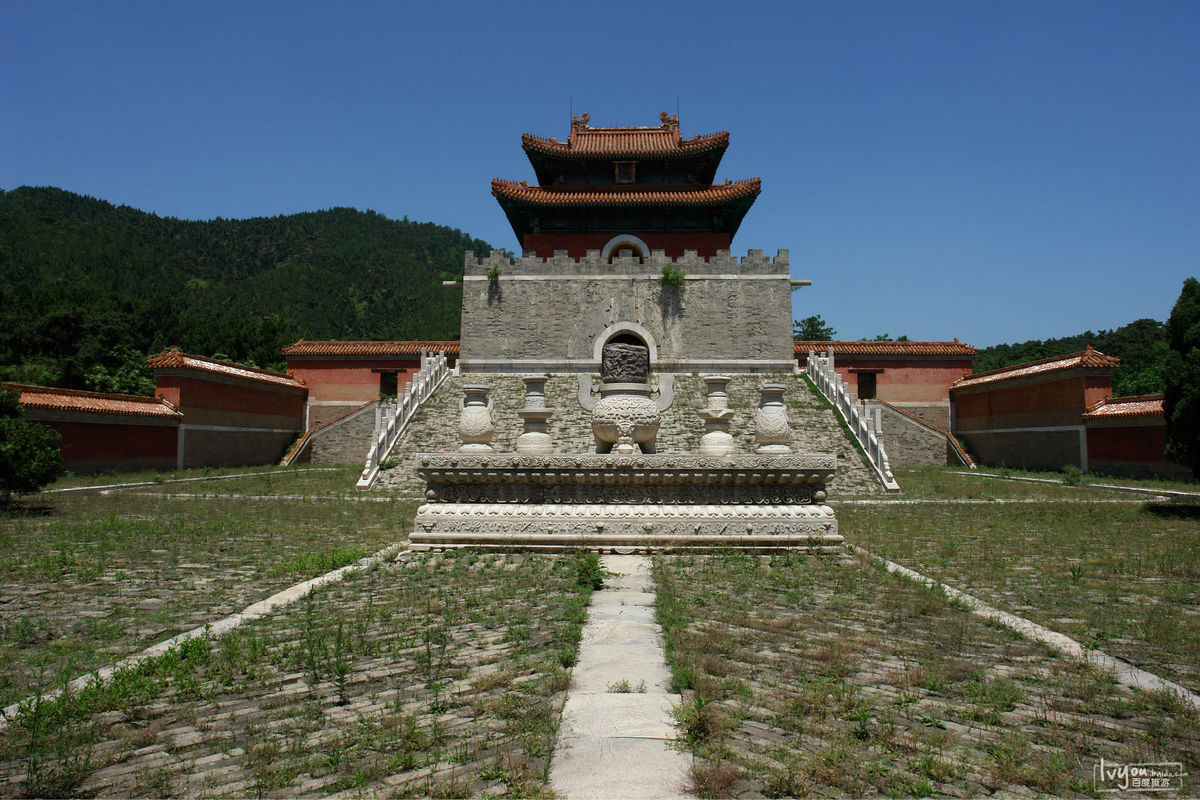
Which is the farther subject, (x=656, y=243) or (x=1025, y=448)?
(x=656, y=243)

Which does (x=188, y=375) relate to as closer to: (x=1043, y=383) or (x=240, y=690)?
(x=240, y=690)

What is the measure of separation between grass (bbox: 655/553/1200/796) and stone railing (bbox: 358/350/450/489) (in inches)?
449

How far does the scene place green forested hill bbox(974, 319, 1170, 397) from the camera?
1063 inches

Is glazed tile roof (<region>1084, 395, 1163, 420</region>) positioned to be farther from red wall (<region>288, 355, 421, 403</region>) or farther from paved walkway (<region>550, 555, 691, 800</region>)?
red wall (<region>288, 355, 421, 403</region>)

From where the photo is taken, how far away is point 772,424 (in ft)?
26.0

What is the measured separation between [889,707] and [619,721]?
1223mm

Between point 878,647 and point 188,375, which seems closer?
point 878,647

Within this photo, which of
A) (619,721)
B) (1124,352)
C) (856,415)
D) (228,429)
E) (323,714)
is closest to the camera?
(619,721)

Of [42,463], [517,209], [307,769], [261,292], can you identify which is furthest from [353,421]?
[261,292]

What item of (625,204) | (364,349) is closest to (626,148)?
(625,204)

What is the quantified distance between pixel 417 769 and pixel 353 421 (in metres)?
21.8

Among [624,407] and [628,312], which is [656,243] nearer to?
[628,312]

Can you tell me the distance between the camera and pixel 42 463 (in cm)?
1005

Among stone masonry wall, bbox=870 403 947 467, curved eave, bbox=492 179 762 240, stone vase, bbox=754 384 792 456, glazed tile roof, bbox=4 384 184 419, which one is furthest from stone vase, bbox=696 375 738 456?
curved eave, bbox=492 179 762 240
